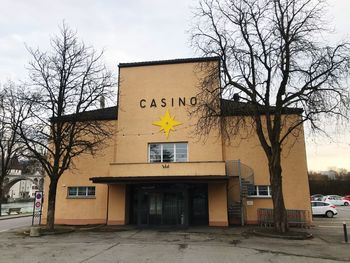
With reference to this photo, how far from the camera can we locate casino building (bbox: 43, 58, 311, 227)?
21.9 metres

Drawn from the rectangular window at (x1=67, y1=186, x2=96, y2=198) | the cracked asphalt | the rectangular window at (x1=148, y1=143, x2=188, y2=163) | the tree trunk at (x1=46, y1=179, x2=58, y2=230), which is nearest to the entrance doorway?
the rectangular window at (x1=148, y1=143, x2=188, y2=163)

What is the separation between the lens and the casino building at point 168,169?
21922mm

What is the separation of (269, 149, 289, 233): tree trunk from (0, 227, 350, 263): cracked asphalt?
5.04ft

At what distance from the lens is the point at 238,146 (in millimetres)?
23656

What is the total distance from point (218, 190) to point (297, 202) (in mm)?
5327

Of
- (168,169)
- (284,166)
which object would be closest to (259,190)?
(284,166)

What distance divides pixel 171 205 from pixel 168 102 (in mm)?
7416

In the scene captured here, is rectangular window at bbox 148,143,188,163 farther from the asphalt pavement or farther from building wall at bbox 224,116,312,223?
the asphalt pavement

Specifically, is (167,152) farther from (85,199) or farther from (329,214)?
(329,214)

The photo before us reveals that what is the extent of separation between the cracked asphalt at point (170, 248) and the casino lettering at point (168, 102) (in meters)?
9.38

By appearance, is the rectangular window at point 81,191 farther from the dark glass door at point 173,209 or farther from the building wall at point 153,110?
the dark glass door at point 173,209

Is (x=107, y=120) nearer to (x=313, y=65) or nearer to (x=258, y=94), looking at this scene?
(x=258, y=94)

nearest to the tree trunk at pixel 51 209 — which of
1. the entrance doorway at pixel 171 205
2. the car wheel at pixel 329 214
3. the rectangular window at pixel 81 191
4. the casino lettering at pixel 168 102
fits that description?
the rectangular window at pixel 81 191

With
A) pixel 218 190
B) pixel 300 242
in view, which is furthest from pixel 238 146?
pixel 300 242
